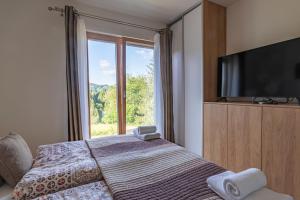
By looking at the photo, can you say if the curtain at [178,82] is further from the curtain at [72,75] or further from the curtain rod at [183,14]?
the curtain at [72,75]

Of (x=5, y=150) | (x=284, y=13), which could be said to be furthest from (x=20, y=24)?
(x=284, y=13)

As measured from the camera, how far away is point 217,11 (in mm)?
2709

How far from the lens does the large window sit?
298 centimetres

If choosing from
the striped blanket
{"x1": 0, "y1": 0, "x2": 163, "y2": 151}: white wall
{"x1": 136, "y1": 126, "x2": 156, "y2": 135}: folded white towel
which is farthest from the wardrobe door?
{"x1": 0, "y1": 0, "x2": 163, "y2": 151}: white wall

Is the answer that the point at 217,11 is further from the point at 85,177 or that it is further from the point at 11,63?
the point at 11,63

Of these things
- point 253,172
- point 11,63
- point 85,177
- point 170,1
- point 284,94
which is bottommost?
point 85,177

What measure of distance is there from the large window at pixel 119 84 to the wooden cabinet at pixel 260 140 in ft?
4.57

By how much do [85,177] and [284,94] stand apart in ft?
7.01

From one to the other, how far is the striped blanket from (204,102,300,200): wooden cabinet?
3.00 ft

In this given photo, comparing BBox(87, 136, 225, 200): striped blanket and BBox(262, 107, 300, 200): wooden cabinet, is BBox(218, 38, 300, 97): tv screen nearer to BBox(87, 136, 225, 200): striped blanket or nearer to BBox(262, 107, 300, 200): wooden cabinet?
BBox(262, 107, 300, 200): wooden cabinet

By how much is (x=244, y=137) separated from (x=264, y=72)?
83 centimetres

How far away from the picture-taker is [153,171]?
1.23m

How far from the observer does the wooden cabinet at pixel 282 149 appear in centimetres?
157

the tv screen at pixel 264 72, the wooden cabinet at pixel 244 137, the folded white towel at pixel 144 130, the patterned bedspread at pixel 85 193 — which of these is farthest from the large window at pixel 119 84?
the patterned bedspread at pixel 85 193
